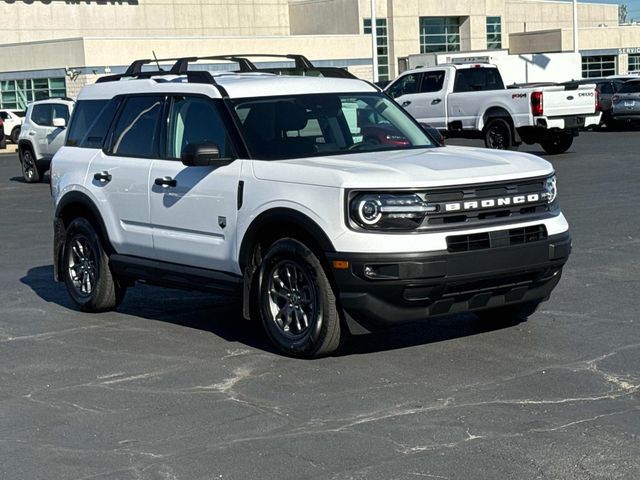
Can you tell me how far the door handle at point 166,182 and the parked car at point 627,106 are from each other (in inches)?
1087

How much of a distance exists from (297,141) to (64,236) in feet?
8.82

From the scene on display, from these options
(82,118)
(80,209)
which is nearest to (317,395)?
(80,209)

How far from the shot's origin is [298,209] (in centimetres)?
789

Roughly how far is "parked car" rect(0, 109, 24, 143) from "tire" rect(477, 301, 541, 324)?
37890 mm

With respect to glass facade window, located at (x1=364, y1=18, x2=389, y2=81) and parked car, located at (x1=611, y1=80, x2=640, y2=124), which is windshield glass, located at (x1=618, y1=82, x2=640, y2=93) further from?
glass facade window, located at (x1=364, y1=18, x2=389, y2=81)

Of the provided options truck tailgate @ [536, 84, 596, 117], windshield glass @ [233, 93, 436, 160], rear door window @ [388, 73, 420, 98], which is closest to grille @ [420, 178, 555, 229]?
windshield glass @ [233, 93, 436, 160]

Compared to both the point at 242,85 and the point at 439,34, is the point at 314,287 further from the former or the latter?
the point at 439,34

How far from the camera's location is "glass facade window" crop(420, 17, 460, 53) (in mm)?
76000

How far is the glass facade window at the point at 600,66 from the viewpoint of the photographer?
80500mm

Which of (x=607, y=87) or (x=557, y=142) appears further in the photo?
(x=607, y=87)

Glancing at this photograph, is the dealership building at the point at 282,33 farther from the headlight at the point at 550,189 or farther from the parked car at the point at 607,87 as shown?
the headlight at the point at 550,189

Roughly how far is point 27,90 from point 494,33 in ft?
104

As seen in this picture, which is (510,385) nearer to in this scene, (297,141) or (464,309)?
(464,309)

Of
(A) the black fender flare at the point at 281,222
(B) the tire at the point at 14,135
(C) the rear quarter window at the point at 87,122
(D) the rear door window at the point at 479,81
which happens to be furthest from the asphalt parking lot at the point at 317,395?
(B) the tire at the point at 14,135
